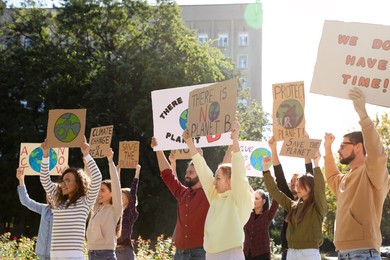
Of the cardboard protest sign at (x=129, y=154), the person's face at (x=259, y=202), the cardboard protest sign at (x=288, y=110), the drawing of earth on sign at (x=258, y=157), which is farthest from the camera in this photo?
the drawing of earth on sign at (x=258, y=157)

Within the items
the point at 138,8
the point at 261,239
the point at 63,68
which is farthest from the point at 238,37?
the point at 261,239

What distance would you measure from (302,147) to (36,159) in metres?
5.52

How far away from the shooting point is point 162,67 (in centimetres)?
3059

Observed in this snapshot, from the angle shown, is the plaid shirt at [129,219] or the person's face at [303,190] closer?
the person's face at [303,190]

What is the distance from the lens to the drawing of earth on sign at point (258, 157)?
37.6 feet

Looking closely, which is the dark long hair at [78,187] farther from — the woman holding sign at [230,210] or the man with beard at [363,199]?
the man with beard at [363,199]

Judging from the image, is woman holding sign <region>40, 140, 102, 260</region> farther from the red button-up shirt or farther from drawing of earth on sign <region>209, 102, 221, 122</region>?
drawing of earth on sign <region>209, 102, 221, 122</region>

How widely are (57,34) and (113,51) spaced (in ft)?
9.13

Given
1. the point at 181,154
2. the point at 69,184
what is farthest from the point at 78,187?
the point at 181,154

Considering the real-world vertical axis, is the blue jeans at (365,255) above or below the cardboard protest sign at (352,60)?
below

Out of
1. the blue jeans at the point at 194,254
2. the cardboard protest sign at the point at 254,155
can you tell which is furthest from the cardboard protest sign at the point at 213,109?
the cardboard protest sign at the point at 254,155

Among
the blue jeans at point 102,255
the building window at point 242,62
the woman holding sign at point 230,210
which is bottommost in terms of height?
the blue jeans at point 102,255

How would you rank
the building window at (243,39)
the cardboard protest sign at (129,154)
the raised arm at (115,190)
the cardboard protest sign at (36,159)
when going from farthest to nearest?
the building window at (243,39)
the cardboard protest sign at (36,159)
the cardboard protest sign at (129,154)
the raised arm at (115,190)

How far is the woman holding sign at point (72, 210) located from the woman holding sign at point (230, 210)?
1331 mm
